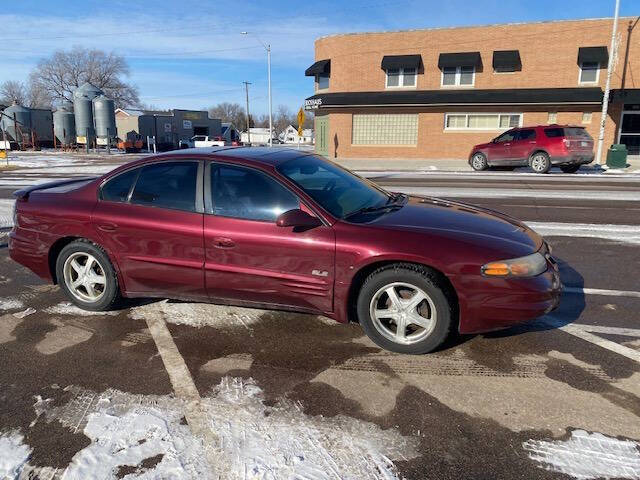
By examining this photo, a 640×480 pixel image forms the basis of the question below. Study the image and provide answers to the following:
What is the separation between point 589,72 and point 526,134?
10692 millimetres

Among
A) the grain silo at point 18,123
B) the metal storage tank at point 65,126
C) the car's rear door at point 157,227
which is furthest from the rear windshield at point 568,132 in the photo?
the grain silo at point 18,123

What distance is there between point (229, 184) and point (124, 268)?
1.23 m

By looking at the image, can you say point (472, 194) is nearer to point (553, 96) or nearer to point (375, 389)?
point (375, 389)

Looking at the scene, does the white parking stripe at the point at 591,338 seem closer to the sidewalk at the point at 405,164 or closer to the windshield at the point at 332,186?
the windshield at the point at 332,186

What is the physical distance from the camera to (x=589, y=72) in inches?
1003

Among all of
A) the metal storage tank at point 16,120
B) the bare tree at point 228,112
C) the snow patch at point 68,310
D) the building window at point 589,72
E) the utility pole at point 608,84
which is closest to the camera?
the snow patch at point 68,310

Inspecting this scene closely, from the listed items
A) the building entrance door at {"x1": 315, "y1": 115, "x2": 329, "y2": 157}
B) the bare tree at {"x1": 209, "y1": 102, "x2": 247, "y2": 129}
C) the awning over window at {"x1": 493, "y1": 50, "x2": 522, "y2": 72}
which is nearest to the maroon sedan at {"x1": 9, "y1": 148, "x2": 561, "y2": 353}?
the awning over window at {"x1": 493, "y1": 50, "x2": 522, "y2": 72}

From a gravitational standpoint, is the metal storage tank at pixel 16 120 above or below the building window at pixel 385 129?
above

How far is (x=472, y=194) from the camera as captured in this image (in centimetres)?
1221

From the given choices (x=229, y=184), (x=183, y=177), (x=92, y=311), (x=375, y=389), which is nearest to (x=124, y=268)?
(x=92, y=311)

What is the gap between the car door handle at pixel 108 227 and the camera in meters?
4.18

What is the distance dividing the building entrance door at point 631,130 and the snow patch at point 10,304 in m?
29.1

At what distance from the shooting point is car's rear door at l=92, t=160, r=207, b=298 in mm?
3977

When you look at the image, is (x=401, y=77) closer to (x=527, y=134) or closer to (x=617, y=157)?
(x=527, y=134)
